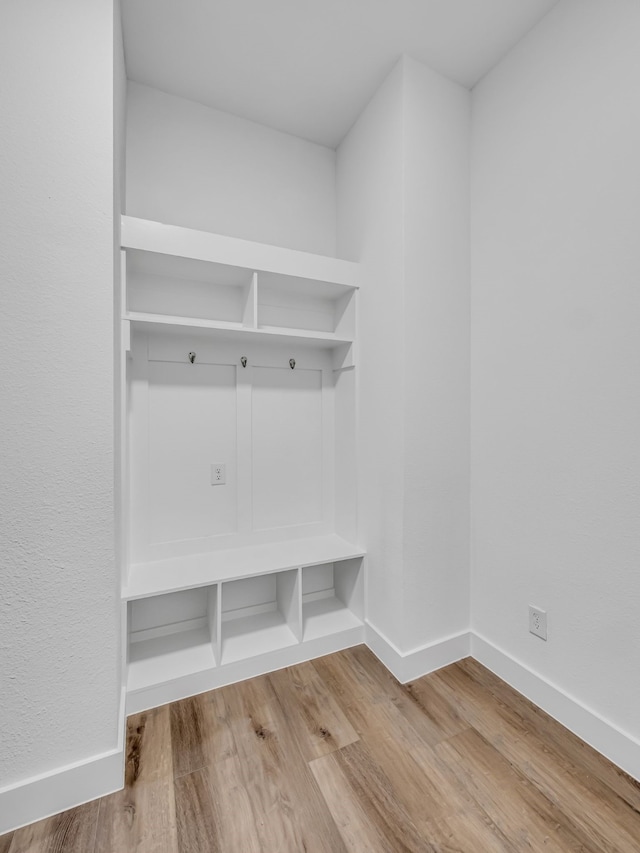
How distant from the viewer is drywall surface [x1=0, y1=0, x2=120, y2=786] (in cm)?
112

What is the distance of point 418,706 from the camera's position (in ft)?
5.14

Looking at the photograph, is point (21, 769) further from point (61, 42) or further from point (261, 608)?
point (61, 42)

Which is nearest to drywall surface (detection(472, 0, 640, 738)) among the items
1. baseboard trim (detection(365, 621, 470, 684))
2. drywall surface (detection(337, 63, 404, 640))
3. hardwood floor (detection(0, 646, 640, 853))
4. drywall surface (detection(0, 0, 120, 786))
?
baseboard trim (detection(365, 621, 470, 684))

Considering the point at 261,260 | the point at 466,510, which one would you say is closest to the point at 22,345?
the point at 261,260

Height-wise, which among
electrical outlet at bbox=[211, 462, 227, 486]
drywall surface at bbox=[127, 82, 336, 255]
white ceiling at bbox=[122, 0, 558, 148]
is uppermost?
white ceiling at bbox=[122, 0, 558, 148]

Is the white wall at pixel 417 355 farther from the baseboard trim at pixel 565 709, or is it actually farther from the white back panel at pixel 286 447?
the white back panel at pixel 286 447

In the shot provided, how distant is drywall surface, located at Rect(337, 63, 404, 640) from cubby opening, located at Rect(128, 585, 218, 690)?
802 millimetres

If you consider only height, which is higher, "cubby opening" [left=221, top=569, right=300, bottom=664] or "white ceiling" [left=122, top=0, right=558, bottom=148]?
"white ceiling" [left=122, top=0, right=558, bottom=148]

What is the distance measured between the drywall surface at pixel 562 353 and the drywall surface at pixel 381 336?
1.39 ft

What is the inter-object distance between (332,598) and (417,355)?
149cm

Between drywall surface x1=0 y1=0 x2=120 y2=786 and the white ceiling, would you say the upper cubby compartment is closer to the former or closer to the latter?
drywall surface x1=0 y1=0 x2=120 y2=786

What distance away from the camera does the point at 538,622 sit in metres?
1.57

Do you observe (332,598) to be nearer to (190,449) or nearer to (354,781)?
(354,781)

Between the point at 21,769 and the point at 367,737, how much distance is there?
111 centimetres
